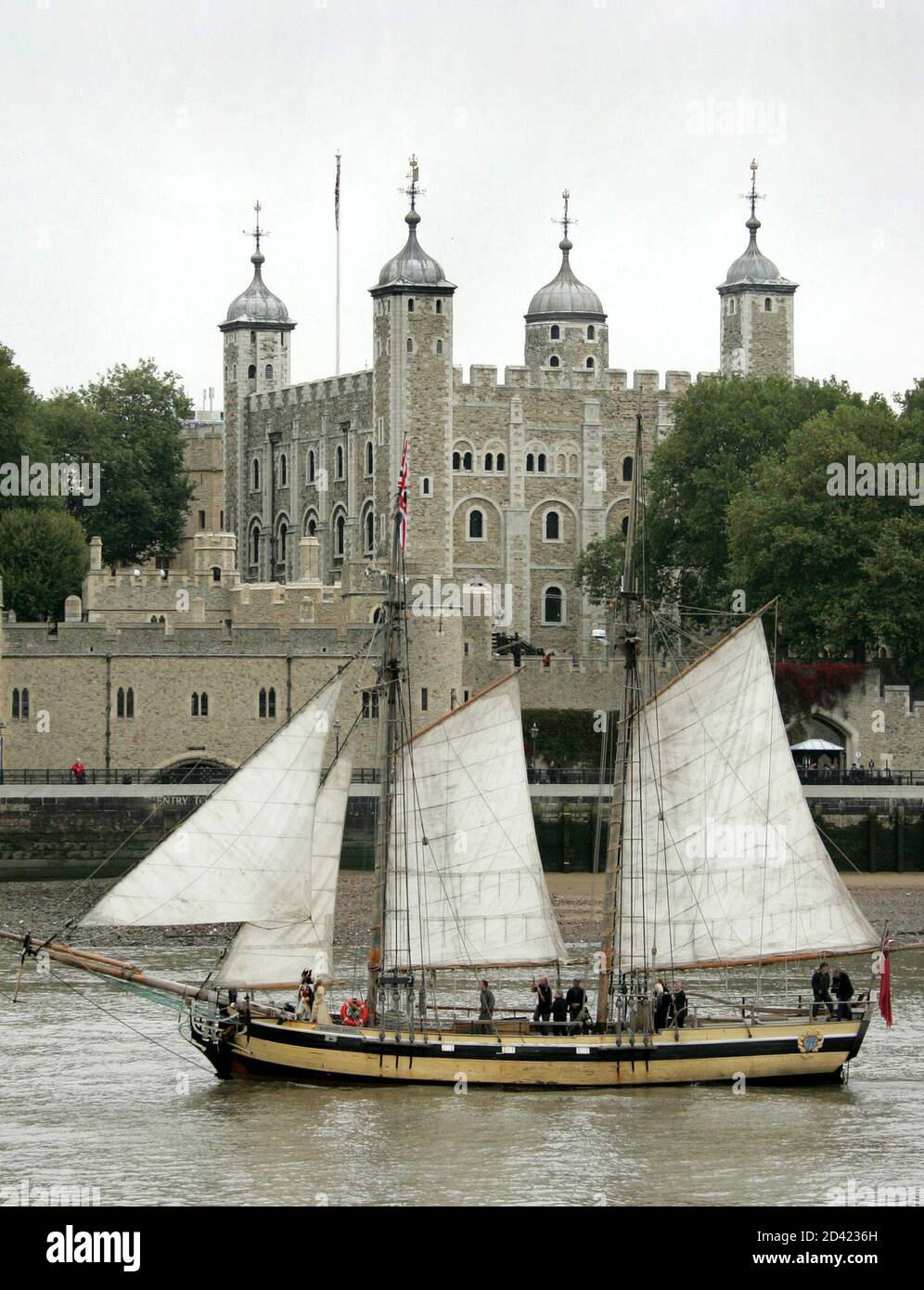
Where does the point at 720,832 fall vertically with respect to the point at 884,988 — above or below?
above

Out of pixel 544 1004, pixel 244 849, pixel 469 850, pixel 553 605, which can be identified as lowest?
pixel 544 1004

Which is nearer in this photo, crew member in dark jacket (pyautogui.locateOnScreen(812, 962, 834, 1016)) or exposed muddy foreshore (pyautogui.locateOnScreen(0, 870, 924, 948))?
crew member in dark jacket (pyautogui.locateOnScreen(812, 962, 834, 1016))

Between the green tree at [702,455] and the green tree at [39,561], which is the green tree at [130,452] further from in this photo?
the green tree at [702,455]

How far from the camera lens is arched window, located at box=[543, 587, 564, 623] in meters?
96.9

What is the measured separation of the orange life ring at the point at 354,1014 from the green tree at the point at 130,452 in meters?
56.5

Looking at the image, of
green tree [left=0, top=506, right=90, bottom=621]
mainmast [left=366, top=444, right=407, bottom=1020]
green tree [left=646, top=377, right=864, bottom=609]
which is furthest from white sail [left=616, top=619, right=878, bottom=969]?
green tree [left=646, top=377, right=864, bottom=609]

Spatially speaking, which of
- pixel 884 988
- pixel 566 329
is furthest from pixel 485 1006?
pixel 566 329

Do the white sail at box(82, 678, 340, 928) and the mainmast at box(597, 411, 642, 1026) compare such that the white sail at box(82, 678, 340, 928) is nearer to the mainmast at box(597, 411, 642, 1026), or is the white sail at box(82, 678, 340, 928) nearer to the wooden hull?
the wooden hull

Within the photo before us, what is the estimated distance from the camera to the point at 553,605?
97.2 meters

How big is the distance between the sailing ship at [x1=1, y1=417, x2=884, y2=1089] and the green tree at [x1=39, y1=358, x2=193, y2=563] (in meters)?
54.7

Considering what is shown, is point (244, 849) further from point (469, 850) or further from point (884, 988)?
point (884, 988)

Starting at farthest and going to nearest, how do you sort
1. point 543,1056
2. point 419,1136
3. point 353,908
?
point 353,908 < point 543,1056 < point 419,1136

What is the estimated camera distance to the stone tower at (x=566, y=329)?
3996 inches

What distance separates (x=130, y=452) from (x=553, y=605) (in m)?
15.0
